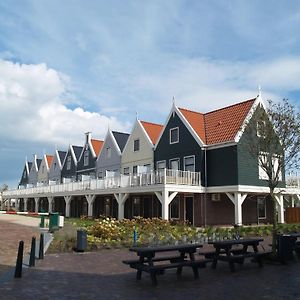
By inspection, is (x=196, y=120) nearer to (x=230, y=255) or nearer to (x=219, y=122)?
(x=219, y=122)

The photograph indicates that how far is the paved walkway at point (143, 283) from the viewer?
765 centimetres

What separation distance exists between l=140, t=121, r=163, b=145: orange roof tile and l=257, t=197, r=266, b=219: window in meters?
9.34

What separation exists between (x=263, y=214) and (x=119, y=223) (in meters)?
15.4

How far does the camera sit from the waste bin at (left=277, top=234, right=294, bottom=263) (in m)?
11.6

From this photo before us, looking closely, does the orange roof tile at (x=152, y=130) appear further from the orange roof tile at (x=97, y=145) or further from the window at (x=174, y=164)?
the orange roof tile at (x=97, y=145)

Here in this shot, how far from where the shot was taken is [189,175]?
1068 inches

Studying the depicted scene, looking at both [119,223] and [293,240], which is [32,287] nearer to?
[293,240]

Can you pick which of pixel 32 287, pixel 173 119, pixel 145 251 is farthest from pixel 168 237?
pixel 173 119

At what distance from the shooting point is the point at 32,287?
27.1 ft

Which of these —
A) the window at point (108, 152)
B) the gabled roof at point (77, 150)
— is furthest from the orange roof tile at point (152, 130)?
the gabled roof at point (77, 150)

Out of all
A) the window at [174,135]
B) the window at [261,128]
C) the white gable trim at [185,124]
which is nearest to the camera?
the window at [261,128]

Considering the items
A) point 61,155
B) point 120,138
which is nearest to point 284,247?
point 120,138

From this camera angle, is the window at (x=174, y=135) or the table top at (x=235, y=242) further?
the window at (x=174, y=135)

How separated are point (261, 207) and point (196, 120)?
327 inches
